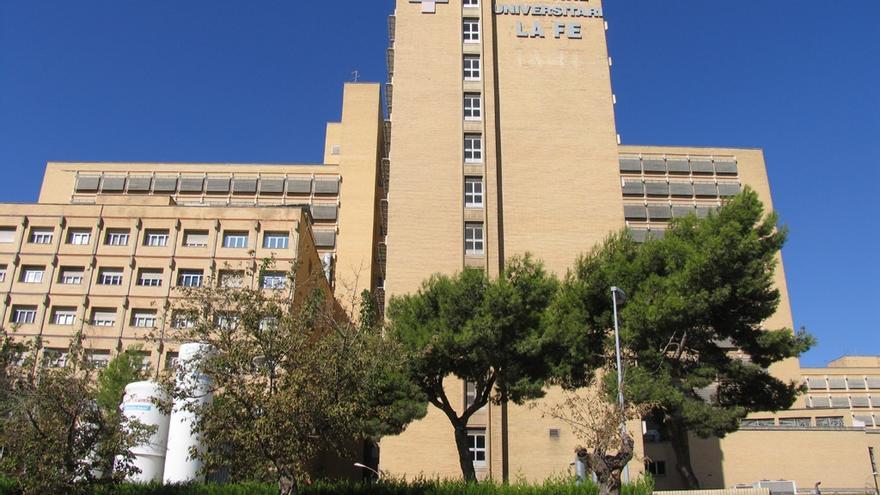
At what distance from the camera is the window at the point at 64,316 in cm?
4291

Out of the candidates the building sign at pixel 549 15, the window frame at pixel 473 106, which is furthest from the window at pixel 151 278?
the building sign at pixel 549 15

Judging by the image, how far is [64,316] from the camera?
43.2m

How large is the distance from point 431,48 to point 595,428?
28.9 metres

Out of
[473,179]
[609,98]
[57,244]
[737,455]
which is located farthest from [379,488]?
[57,244]

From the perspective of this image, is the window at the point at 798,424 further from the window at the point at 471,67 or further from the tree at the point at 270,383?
the tree at the point at 270,383

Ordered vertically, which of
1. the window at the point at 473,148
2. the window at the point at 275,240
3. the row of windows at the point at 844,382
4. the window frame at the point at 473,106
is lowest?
the row of windows at the point at 844,382

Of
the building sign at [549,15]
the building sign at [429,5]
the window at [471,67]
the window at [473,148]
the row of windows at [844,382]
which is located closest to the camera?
the window at [473,148]

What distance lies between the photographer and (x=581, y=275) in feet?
91.7

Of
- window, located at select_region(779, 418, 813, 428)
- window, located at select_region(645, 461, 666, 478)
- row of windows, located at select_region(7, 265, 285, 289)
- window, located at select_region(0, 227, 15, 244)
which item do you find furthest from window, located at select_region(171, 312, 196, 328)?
window, located at select_region(779, 418, 813, 428)

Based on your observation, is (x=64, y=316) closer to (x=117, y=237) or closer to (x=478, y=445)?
(x=117, y=237)

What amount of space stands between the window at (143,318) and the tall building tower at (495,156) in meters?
16.2

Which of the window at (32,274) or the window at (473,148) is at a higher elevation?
the window at (473,148)

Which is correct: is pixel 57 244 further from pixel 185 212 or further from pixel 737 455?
pixel 737 455

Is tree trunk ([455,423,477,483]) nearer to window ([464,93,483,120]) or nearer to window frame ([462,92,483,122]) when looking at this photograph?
window frame ([462,92,483,122])
